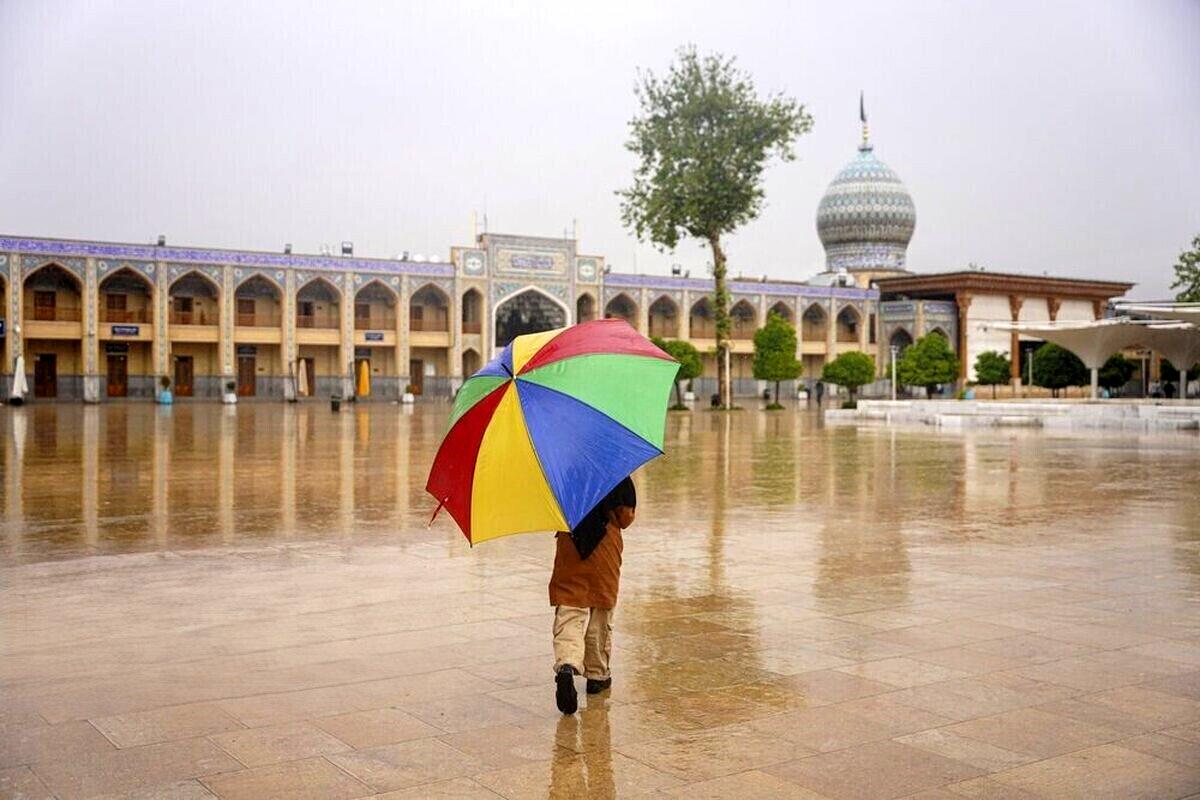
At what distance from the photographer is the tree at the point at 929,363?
41719 millimetres

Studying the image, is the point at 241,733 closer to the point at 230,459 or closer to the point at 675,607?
the point at 675,607

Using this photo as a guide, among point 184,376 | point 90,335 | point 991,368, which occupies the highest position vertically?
point 90,335

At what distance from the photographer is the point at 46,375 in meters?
40.9

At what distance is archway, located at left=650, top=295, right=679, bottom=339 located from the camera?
2030 inches

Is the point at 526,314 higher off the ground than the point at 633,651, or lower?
higher

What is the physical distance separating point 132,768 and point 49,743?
40cm

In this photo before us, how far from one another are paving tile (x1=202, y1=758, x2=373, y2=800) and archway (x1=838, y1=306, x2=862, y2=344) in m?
53.6

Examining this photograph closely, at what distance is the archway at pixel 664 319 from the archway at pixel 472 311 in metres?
8.06

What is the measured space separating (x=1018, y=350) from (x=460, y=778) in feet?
170

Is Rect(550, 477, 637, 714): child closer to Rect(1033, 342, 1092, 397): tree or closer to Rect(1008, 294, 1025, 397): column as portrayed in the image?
Rect(1033, 342, 1092, 397): tree

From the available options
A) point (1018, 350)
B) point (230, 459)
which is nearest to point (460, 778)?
point (230, 459)

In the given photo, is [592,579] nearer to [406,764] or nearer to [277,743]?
[406,764]

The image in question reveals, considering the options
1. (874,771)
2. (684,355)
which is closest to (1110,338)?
(684,355)

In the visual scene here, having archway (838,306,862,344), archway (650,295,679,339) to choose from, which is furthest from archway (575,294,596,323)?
archway (838,306,862,344)
